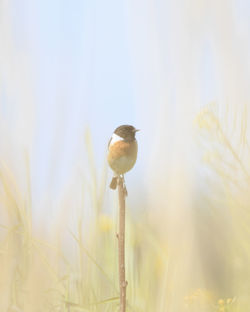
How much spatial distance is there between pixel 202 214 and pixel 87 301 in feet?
1.51

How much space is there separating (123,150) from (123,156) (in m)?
0.02

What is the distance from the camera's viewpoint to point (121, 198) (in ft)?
A: 2.76

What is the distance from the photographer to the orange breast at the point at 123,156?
1.12 metres

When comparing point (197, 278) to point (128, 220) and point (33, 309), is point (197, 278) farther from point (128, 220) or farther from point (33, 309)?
point (33, 309)

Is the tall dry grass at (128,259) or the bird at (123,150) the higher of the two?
the bird at (123,150)

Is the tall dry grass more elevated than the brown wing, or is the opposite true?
the brown wing

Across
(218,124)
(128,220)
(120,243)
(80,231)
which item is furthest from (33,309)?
(218,124)

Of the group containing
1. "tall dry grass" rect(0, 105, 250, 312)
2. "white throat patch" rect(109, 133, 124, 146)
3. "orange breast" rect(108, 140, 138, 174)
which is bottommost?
"tall dry grass" rect(0, 105, 250, 312)

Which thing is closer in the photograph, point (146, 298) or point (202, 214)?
point (146, 298)

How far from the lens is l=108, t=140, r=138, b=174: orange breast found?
3.68 feet

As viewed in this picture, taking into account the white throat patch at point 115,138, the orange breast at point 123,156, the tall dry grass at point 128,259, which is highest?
the white throat patch at point 115,138

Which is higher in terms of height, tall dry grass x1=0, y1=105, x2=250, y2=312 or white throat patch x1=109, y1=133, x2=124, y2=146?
white throat patch x1=109, y1=133, x2=124, y2=146

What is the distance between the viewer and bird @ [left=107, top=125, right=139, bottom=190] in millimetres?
1123

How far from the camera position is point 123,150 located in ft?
3.69
